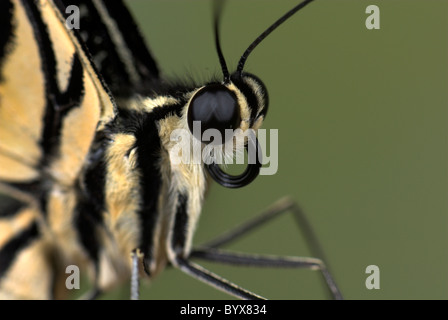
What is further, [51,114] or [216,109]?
[51,114]

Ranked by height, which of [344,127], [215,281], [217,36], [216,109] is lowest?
[215,281]

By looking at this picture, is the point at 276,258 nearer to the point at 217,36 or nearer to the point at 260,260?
the point at 260,260

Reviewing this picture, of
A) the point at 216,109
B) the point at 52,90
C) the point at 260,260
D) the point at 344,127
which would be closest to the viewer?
the point at 216,109

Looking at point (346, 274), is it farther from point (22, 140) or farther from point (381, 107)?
point (22, 140)

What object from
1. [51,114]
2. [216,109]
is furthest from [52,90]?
[216,109]

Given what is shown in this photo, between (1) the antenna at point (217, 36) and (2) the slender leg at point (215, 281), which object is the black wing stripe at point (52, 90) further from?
(2) the slender leg at point (215, 281)

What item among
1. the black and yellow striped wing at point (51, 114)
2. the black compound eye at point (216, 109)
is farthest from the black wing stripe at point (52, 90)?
the black compound eye at point (216, 109)
